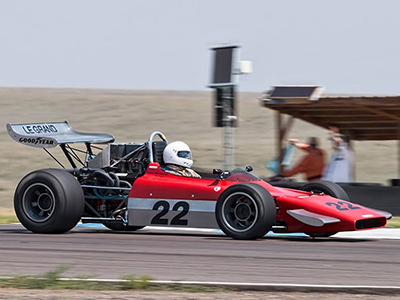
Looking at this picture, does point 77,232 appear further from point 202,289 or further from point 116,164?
point 202,289

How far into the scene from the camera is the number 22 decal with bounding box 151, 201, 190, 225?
34.5ft

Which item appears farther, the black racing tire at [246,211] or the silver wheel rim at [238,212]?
the silver wheel rim at [238,212]

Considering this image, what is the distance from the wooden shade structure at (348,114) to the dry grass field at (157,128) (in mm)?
5794

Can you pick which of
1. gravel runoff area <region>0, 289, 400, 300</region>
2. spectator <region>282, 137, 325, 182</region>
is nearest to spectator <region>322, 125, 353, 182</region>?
spectator <region>282, 137, 325, 182</region>

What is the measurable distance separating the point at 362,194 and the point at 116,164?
222 inches

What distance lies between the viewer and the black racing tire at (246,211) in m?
9.73

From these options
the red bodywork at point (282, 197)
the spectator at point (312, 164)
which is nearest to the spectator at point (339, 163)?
the spectator at point (312, 164)

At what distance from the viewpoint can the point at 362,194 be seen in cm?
1556

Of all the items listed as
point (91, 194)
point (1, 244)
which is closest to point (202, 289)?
point (1, 244)

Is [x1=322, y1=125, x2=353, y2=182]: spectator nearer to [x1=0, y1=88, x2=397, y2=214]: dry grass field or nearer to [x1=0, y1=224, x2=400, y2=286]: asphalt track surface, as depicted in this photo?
[x1=0, y1=224, x2=400, y2=286]: asphalt track surface

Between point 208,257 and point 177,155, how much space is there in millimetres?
2643

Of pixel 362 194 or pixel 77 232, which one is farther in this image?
pixel 362 194

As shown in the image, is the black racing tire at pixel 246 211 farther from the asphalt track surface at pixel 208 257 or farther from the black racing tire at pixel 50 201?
the black racing tire at pixel 50 201

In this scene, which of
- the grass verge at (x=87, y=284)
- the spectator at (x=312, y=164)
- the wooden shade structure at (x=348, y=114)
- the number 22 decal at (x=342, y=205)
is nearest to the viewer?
the grass verge at (x=87, y=284)
